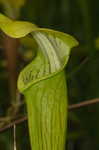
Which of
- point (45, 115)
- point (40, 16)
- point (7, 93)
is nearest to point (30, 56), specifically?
point (7, 93)

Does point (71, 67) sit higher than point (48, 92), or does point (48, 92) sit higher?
point (48, 92)

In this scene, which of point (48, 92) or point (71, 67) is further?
point (71, 67)

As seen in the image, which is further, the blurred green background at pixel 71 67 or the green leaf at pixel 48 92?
Result: the blurred green background at pixel 71 67

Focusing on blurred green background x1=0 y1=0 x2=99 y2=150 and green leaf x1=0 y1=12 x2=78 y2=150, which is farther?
blurred green background x1=0 y1=0 x2=99 y2=150

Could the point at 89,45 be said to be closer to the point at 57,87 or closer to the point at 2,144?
the point at 2,144
